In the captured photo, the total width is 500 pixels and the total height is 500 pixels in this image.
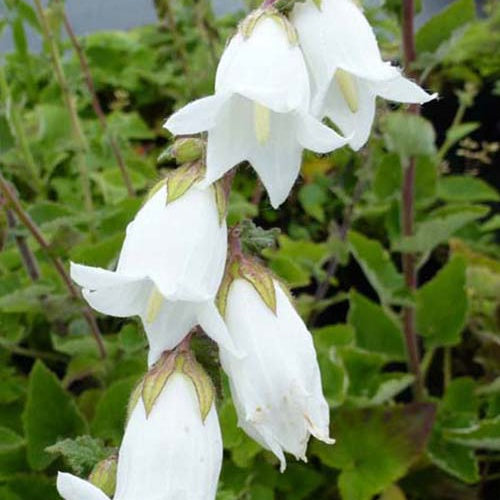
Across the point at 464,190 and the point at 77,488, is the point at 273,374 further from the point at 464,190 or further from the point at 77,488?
the point at 464,190

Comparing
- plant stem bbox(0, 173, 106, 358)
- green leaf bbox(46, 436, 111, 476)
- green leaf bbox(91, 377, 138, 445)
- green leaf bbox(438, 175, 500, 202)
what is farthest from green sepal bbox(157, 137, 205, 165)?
green leaf bbox(438, 175, 500, 202)

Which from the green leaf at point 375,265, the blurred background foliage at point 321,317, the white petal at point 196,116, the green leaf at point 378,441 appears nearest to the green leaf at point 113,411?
the blurred background foliage at point 321,317

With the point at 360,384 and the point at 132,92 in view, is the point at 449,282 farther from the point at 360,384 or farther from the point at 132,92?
the point at 132,92

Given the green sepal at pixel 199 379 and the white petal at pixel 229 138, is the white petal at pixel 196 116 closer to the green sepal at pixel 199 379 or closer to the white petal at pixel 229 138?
the white petal at pixel 229 138

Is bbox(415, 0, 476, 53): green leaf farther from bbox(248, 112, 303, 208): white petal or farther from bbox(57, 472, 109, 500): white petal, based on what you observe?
bbox(57, 472, 109, 500): white petal

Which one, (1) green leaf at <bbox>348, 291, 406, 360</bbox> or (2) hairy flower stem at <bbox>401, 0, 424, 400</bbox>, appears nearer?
(2) hairy flower stem at <bbox>401, 0, 424, 400</bbox>

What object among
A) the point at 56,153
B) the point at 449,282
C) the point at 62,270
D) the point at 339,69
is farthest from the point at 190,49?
the point at 339,69
